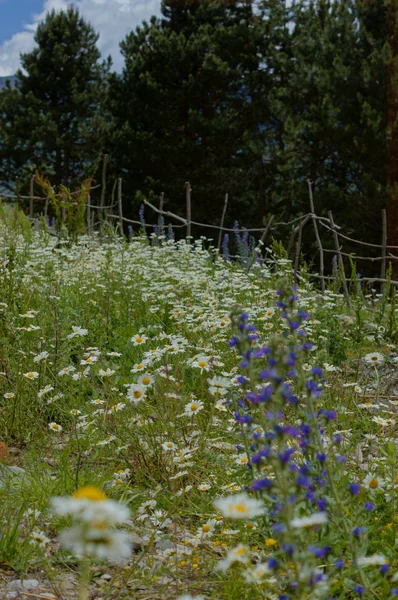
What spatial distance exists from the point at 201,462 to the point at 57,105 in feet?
80.1

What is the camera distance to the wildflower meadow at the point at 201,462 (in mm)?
1406

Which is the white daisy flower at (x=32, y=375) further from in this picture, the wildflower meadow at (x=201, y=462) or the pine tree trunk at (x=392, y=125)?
the pine tree trunk at (x=392, y=125)

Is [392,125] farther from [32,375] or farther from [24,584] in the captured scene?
[24,584]

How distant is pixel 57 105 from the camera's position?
25016 mm

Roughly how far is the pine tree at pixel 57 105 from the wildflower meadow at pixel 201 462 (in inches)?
793

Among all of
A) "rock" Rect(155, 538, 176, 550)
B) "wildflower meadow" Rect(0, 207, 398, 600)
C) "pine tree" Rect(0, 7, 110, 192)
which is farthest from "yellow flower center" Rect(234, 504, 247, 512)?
"pine tree" Rect(0, 7, 110, 192)

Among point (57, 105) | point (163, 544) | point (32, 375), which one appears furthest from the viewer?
point (57, 105)

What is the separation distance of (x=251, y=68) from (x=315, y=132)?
20.2 feet

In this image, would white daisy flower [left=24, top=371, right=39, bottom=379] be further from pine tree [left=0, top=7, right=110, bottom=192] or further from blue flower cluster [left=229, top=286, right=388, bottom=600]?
pine tree [left=0, top=7, right=110, bottom=192]

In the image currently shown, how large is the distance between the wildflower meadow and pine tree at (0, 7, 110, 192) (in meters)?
20.2

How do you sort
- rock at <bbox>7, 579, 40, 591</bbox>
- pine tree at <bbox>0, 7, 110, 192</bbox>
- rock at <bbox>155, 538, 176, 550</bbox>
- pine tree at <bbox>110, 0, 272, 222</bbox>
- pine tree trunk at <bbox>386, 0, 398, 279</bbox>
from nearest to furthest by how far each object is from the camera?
1. rock at <bbox>7, 579, 40, 591</bbox>
2. rock at <bbox>155, 538, 176, 550</bbox>
3. pine tree trunk at <bbox>386, 0, 398, 279</bbox>
4. pine tree at <bbox>110, 0, 272, 222</bbox>
5. pine tree at <bbox>0, 7, 110, 192</bbox>

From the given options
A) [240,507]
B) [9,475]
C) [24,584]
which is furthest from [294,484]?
[9,475]

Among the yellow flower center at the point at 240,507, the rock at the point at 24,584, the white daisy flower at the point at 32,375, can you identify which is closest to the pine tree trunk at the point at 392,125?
the white daisy flower at the point at 32,375

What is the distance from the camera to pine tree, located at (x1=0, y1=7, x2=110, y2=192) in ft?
78.3
